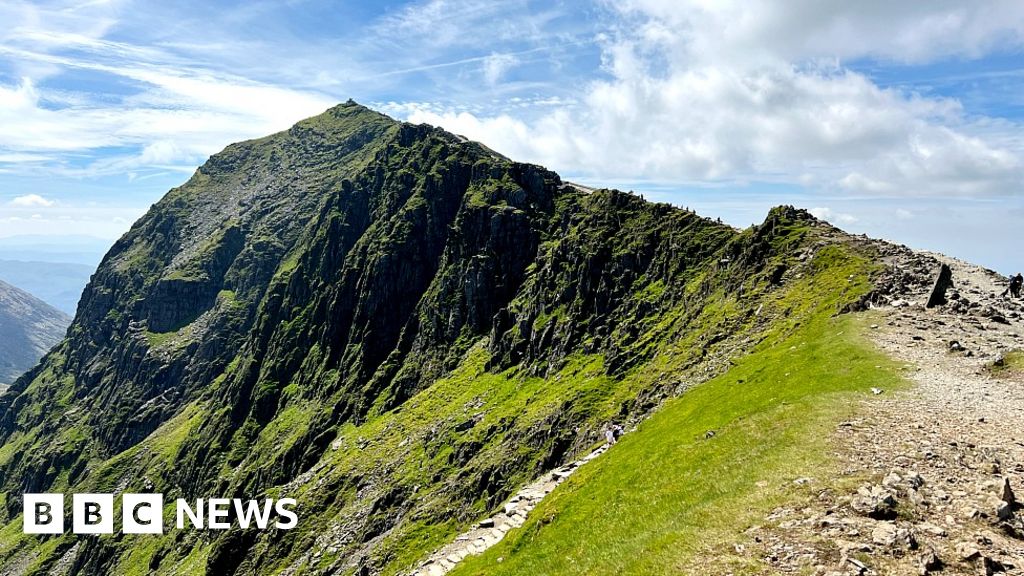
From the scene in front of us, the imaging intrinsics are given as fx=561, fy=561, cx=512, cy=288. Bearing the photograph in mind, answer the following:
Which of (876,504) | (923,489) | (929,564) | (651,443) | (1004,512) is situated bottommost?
(651,443)

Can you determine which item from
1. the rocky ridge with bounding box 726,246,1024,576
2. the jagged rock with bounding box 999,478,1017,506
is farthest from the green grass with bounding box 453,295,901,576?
the jagged rock with bounding box 999,478,1017,506

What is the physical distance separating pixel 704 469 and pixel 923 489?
13121mm

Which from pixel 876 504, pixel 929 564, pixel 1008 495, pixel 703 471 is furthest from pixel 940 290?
pixel 929 564

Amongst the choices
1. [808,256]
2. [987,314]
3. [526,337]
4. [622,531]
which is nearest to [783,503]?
[622,531]

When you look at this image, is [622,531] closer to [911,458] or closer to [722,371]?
[911,458]

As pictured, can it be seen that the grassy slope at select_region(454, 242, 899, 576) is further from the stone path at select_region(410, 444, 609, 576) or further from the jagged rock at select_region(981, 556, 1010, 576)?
the jagged rock at select_region(981, 556, 1010, 576)

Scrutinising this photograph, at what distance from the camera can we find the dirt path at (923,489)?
20.3 m

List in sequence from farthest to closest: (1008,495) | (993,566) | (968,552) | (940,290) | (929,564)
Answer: (940,290) → (1008,495) → (968,552) → (929,564) → (993,566)

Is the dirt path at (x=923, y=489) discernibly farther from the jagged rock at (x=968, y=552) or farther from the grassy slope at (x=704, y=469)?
the grassy slope at (x=704, y=469)

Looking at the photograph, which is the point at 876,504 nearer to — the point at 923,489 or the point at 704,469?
the point at 923,489

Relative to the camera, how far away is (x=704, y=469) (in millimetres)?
36062

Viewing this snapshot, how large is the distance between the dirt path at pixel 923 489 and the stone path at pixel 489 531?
2812cm

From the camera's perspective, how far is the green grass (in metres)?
27.0

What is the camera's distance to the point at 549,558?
1358 inches
